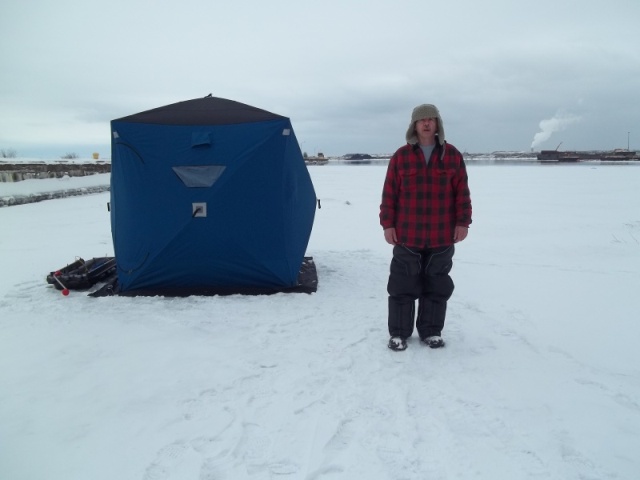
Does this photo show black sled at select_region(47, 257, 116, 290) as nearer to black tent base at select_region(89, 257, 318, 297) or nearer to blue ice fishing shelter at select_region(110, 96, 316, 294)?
black tent base at select_region(89, 257, 318, 297)

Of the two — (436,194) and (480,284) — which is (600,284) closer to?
(480,284)

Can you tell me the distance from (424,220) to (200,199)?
2.71 meters

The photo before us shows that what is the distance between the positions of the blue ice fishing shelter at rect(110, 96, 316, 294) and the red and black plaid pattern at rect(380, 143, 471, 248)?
75.1 inches

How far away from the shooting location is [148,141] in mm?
4914

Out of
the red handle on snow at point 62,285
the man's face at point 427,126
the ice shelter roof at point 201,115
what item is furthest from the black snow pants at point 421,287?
the red handle on snow at point 62,285

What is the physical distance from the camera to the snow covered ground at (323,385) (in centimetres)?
229

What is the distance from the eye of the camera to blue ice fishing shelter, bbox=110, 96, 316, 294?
4895mm

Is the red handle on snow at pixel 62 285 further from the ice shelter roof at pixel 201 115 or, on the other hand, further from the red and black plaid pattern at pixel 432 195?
the red and black plaid pattern at pixel 432 195

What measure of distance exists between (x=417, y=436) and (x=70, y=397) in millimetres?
2385

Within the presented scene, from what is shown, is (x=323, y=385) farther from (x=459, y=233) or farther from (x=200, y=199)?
(x=200, y=199)

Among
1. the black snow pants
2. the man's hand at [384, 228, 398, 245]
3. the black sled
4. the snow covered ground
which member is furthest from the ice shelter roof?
the black snow pants

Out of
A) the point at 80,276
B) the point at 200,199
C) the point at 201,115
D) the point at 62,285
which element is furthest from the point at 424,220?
the point at 62,285

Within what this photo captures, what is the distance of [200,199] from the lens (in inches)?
192

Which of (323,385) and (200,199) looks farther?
(200,199)
